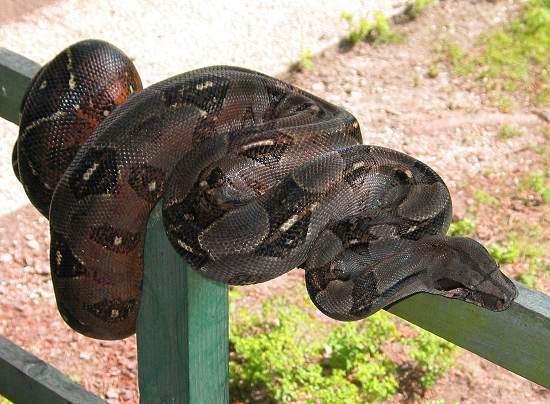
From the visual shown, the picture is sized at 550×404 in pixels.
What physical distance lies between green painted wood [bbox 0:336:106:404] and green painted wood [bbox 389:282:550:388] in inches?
51.9

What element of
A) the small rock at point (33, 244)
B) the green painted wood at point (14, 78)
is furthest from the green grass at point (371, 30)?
the green painted wood at point (14, 78)

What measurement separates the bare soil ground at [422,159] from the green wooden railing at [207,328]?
308 centimetres

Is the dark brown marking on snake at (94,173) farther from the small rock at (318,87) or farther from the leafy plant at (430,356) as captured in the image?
the small rock at (318,87)

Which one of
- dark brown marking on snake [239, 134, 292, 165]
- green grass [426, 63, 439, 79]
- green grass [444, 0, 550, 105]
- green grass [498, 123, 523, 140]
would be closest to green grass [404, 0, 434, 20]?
green grass [444, 0, 550, 105]

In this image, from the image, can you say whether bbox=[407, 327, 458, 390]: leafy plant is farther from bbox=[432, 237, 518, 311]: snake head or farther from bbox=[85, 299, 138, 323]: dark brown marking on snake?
bbox=[85, 299, 138, 323]: dark brown marking on snake

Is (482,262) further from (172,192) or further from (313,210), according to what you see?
(172,192)

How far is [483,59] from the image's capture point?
909 cm

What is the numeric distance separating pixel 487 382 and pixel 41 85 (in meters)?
3.82

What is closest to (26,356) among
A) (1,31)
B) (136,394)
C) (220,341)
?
(220,341)

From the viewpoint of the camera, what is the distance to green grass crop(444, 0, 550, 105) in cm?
871

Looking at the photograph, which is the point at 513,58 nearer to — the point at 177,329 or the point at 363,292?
the point at 363,292

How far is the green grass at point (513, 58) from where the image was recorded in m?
8.71

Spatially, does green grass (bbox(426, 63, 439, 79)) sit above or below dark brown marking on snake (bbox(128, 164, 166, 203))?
below

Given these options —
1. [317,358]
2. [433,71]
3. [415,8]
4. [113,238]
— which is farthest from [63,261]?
[415,8]
